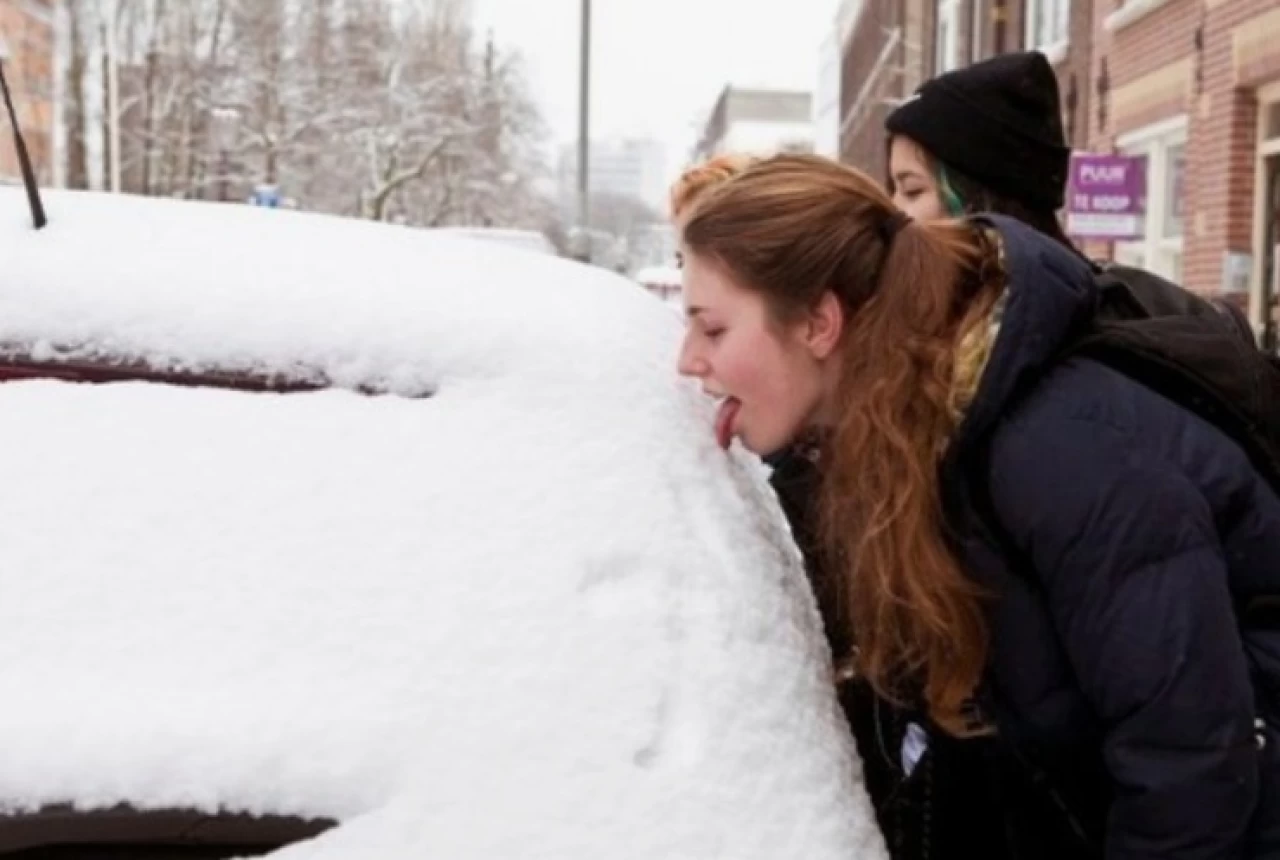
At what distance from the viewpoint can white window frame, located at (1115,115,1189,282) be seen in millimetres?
15969

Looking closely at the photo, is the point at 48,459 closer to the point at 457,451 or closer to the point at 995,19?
the point at 457,451

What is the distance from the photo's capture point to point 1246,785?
184cm

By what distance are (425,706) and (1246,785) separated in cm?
93

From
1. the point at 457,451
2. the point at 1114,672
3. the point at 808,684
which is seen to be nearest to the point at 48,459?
the point at 457,451

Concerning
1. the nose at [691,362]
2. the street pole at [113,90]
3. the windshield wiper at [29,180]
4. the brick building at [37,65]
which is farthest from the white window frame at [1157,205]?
the brick building at [37,65]

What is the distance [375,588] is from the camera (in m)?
1.59

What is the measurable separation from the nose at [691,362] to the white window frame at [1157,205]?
14.5 metres

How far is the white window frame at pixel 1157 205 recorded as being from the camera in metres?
16.0

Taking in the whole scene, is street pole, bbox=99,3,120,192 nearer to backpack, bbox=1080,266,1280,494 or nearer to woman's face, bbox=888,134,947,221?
woman's face, bbox=888,134,947,221

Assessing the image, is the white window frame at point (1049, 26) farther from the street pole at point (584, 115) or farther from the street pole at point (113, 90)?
the street pole at point (113, 90)

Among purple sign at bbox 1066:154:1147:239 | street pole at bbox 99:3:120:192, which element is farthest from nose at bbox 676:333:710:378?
street pole at bbox 99:3:120:192

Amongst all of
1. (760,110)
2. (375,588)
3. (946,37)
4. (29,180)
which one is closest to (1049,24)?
(946,37)

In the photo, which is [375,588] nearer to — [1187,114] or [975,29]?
[1187,114]

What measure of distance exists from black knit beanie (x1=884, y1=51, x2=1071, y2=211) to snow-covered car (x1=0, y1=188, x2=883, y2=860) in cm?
171
